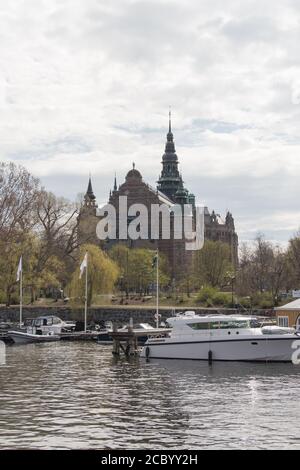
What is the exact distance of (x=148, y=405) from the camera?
36344 mm

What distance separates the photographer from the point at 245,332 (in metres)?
56.9

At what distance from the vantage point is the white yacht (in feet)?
182

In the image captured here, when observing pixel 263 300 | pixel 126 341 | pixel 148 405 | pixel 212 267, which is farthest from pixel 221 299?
pixel 148 405

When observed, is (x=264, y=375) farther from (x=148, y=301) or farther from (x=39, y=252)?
(x=148, y=301)

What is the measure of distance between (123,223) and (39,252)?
211 feet

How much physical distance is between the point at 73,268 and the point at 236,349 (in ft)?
192

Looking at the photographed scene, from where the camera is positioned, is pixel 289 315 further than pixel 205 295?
No

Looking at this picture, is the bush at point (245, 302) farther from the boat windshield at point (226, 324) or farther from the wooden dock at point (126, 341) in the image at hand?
the boat windshield at point (226, 324)

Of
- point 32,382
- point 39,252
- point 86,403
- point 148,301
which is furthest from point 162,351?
point 148,301

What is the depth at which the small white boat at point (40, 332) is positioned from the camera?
256 ft

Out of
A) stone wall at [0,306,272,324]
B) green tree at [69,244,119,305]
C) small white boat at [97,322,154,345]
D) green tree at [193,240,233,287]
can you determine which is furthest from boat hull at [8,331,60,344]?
green tree at [193,240,233,287]

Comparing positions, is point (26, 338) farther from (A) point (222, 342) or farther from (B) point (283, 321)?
(A) point (222, 342)

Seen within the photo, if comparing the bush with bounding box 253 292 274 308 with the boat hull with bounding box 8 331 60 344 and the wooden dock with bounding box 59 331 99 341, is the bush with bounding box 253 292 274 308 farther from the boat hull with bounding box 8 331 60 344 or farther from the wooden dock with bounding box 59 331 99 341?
the boat hull with bounding box 8 331 60 344
